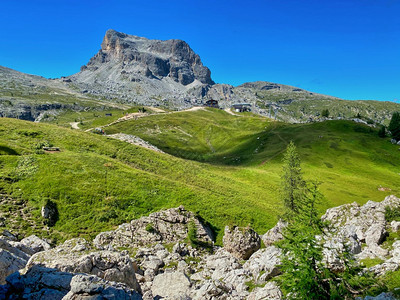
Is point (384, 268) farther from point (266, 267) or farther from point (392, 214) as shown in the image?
point (392, 214)

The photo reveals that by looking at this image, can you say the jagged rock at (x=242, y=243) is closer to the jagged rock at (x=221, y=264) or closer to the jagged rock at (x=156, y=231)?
the jagged rock at (x=221, y=264)

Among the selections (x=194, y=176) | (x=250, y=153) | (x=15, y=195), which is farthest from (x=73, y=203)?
(x=250, y=153)

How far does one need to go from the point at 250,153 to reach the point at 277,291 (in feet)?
350

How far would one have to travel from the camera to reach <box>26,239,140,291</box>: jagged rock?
54.7ft

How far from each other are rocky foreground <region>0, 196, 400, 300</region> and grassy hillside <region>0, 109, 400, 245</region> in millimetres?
6272

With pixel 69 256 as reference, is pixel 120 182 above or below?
above

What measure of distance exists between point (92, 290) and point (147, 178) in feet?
120

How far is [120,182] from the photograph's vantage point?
44.7 metres

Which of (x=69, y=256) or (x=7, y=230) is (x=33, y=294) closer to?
(x=69, y=256)

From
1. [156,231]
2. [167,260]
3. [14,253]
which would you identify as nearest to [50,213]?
[156,231]

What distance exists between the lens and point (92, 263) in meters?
17.4

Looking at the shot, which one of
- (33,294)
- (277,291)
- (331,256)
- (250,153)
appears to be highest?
(250,153)

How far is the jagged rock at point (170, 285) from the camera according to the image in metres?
18.9

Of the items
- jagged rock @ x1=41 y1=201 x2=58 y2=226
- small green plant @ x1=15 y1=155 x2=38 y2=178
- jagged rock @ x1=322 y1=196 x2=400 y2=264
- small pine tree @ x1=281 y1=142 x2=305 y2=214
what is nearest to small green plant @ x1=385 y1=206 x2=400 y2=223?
jagged rock @ x1=322 y1=196 x2=400 y2=264
